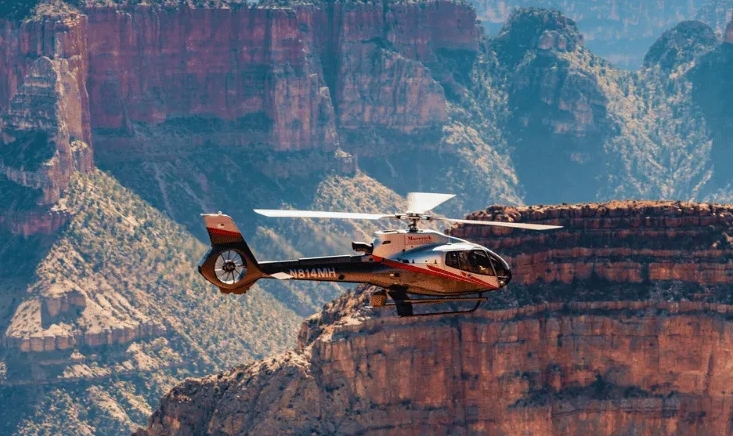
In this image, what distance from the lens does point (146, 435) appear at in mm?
149375

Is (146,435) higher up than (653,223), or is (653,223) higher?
(653,223)

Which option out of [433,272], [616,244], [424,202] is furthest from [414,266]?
[616,244]

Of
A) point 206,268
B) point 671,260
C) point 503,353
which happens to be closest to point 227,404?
point 503,353

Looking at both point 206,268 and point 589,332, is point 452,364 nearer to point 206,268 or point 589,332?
point 589,332

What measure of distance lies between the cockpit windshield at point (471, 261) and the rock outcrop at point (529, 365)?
33923mm

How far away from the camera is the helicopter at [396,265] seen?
374ft

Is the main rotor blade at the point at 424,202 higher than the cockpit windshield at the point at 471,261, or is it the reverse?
the main rotor blade at the point at 424,202

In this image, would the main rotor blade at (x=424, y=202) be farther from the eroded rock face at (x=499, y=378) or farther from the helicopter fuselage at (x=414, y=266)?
the eroded rock face at (x=499, y=378)

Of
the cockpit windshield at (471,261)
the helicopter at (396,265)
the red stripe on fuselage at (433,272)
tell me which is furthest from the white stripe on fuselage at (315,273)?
the cockpit windshield at (471,261)

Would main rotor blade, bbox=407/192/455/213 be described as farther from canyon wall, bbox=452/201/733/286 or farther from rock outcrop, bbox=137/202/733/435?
canyon wall, bbox=452/201/733/286

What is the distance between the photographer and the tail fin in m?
116

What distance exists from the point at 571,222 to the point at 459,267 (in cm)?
3944

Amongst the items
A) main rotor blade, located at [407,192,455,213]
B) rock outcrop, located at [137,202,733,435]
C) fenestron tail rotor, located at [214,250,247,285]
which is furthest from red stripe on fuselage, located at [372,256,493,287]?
rock outcrop, located at [137,202,733,435]

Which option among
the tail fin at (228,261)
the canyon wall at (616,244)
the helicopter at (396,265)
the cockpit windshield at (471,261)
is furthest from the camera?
the canyon wall at (616,244)
